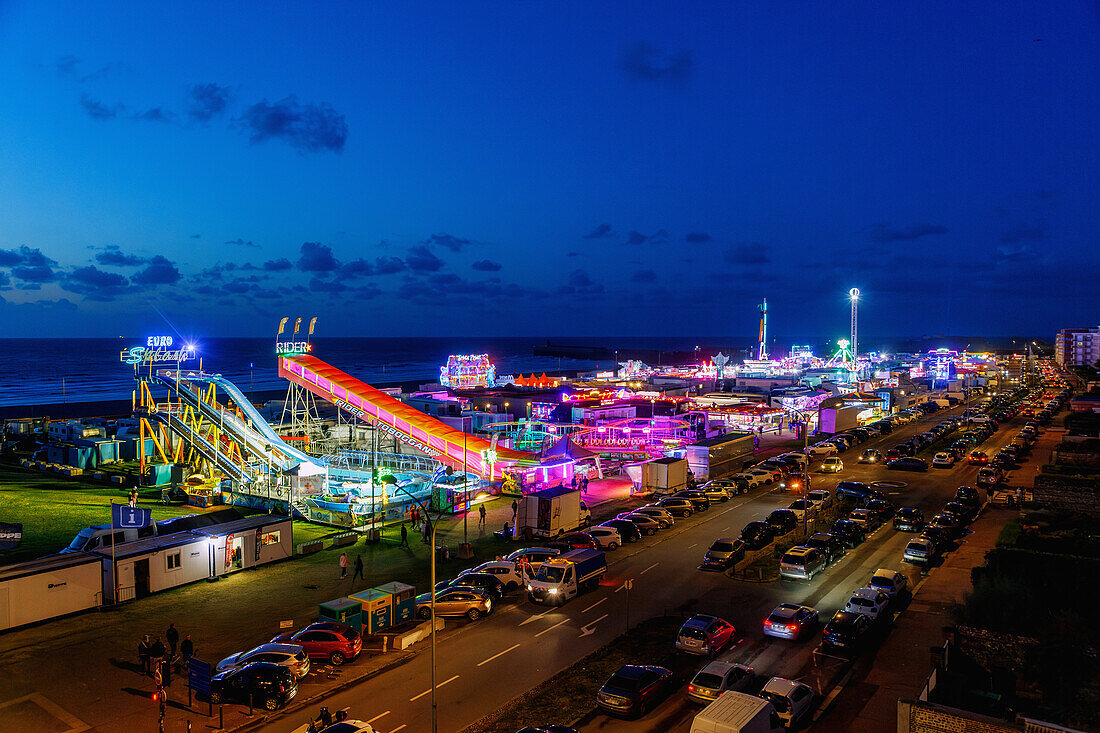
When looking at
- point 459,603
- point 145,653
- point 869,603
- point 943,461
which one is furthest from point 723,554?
point 943,461

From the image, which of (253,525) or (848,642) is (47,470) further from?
(848,642)

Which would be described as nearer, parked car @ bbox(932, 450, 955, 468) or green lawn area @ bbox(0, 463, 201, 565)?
green lawn area @ bbox(0, 463, 201, 565)

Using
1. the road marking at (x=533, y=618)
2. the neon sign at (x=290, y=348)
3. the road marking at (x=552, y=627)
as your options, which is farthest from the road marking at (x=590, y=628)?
the neon sign at (x=290, y=348)

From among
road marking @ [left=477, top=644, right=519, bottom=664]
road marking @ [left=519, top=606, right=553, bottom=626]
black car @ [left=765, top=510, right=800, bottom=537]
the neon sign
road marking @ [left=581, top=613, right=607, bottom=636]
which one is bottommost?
road marking @ [left=519, top=606, right=553, bottom=626]

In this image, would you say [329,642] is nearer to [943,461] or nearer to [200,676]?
[200,676]

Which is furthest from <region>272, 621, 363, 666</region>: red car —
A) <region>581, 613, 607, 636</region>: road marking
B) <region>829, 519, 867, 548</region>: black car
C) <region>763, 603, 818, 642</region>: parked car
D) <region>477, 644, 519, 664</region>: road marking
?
<region>829, 519, 867, 548</region>: black car

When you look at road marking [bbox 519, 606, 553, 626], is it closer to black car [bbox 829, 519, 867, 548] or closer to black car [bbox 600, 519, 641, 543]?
black car [bbox 600, 519, 641, 543]
